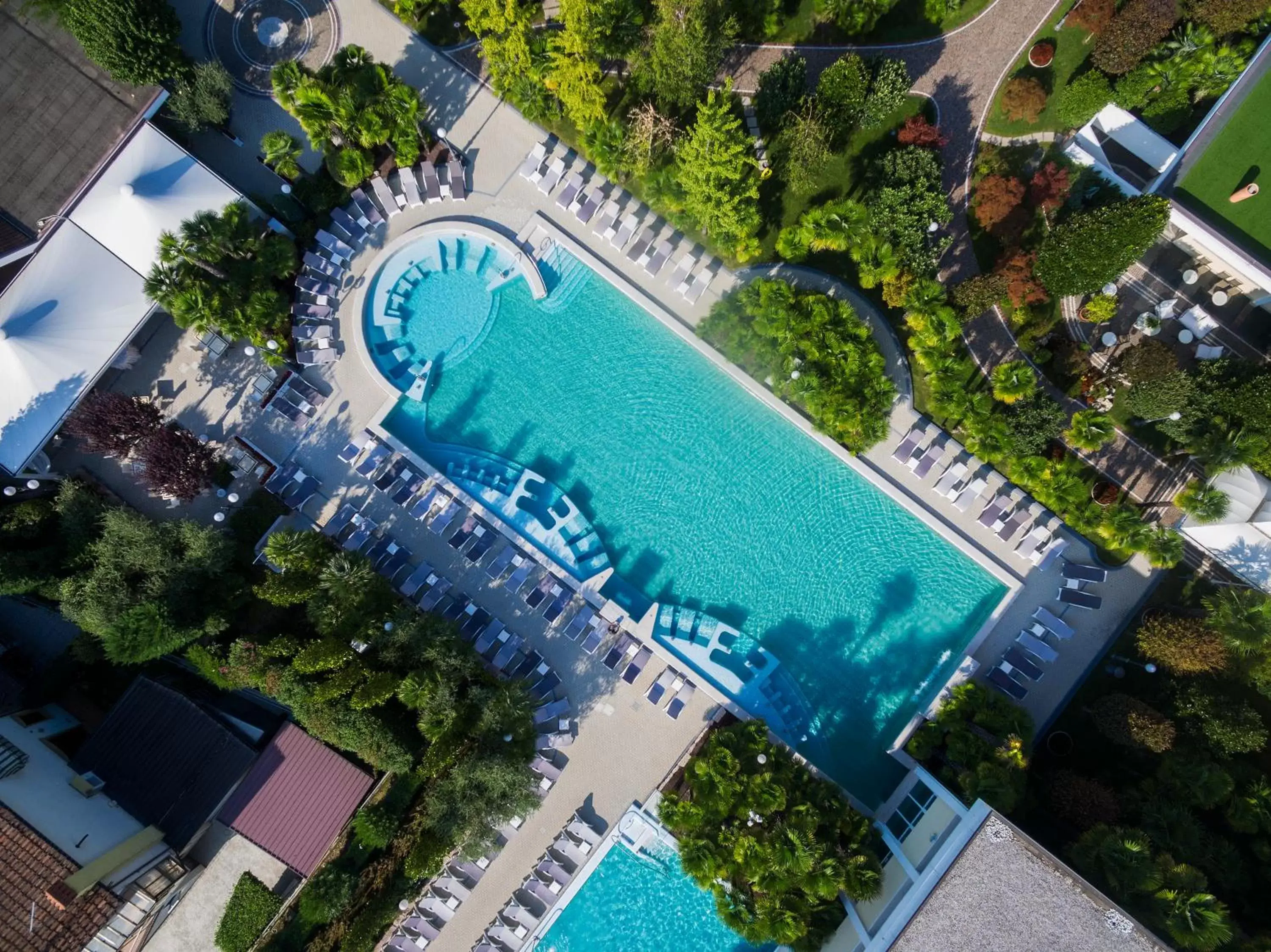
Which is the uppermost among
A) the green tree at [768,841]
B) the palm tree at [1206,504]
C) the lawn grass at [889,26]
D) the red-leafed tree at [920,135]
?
the lawn grass at [889,26]

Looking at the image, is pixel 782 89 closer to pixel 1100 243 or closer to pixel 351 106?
pixel 1100 243

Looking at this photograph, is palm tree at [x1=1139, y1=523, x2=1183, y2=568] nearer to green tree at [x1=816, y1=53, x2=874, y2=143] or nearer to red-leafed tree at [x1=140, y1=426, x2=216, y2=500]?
green tree at [x1=816, y1=53, x2=874, y2=143]

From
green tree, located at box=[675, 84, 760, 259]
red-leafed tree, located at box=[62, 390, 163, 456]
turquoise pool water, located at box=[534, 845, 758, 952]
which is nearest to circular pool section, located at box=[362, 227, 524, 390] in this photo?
green tree, located at box=[675, 84, 760, 259]

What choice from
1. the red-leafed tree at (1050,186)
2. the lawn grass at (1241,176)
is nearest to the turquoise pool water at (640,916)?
the red-leafed tree at (1050,186)

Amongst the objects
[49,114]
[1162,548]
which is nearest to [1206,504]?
[1162,548]

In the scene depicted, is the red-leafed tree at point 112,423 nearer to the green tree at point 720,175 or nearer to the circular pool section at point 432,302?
the circular pool section at point 432,302

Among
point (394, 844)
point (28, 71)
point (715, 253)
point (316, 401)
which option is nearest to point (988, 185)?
point (715, 253)

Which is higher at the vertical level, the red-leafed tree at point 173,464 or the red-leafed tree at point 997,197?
the red-leafed tree at point 997,197
